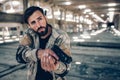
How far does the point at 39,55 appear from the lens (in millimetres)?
1515

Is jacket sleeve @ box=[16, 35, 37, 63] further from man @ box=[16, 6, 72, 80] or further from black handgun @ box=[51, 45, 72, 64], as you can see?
A: black handgun @ box=[51, 45, 72, 64]

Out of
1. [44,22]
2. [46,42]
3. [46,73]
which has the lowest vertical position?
[46,73]

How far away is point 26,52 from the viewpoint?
161 cm

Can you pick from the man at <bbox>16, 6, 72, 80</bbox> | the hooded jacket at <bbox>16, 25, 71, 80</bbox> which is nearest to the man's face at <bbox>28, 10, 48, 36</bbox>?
the man at <bbox>16, 6, 72, 80</bbox>

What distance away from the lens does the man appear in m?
1.55

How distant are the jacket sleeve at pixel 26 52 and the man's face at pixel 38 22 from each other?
17cm

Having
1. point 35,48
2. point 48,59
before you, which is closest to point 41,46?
point 35,48

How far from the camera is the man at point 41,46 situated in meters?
1.55

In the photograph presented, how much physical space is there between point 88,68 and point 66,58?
13.2ft

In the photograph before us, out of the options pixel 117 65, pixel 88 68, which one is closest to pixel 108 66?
pixel 117 65

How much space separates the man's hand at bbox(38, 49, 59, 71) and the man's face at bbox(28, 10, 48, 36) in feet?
0.67

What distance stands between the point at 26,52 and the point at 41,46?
18cm

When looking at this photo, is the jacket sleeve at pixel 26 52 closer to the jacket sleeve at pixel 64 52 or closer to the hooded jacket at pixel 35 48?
the hooded jacket at pixel 35 48

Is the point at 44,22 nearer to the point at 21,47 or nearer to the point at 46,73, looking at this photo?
the point at 21,47
